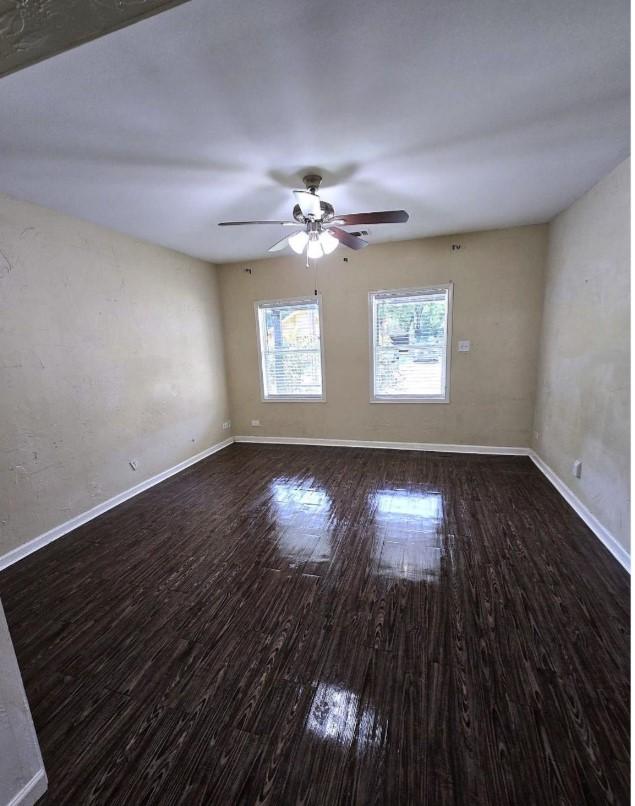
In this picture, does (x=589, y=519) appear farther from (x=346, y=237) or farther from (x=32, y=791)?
(x=32, y=791)

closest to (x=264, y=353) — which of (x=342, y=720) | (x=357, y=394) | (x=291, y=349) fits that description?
(x=291, y=349)

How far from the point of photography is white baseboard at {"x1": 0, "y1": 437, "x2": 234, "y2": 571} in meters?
2.44

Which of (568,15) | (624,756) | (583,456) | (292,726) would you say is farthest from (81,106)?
(583,456)

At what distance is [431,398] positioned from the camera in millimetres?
4238

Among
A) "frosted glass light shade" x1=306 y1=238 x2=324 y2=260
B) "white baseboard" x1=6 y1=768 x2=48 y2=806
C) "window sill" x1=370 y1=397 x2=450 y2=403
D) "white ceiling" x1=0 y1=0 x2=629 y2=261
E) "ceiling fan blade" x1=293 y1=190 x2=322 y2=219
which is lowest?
"white baseboard" x1=6 y1=768 x2=48 y2=806

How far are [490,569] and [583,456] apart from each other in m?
1.34

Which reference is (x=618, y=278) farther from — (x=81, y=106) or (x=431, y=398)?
(x=81, y=106)

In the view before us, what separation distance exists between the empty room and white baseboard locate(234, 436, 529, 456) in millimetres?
54

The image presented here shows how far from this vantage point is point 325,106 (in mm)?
1660

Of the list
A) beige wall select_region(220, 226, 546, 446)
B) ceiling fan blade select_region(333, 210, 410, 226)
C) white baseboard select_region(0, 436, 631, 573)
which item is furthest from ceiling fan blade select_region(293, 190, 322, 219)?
white baseboard select_region(0, 436, 631, 573)

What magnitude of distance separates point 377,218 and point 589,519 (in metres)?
2.77

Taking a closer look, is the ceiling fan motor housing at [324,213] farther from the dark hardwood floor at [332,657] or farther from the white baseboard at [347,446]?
the white baseboard at [347,446]

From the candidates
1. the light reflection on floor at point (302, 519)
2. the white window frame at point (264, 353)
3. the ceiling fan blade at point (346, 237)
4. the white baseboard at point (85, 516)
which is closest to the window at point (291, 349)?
the white window frame at point (264, 353)

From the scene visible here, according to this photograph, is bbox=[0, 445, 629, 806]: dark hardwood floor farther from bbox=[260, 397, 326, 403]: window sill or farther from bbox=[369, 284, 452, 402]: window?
bbox=[260, 397, 326, 403]: window sill
